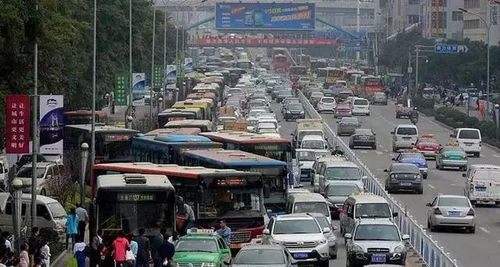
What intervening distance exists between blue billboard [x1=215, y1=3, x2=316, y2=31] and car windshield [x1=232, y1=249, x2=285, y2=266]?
148749 mm

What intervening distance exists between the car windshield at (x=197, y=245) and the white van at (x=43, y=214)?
10.6 metres

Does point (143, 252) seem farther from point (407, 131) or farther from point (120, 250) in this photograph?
point (407, 131)

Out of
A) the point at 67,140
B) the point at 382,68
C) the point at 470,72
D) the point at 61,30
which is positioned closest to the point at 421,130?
the point at 470,72

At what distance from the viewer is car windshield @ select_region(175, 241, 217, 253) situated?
3125cm

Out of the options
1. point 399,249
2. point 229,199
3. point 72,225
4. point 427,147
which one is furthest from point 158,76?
point 399,249

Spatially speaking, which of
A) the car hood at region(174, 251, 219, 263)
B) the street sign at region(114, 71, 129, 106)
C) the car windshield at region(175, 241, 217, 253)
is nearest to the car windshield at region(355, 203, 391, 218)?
the car windshield at region(175, 241, 217, 253)

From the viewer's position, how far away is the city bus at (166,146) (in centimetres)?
4756

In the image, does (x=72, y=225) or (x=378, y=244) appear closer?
(x=378, y=244)

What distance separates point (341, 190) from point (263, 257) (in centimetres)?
1940

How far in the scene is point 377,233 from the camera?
3516cm

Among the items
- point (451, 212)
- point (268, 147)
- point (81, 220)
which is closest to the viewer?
point (81, 220)

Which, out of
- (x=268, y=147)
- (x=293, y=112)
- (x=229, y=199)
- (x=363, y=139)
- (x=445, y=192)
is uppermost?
(x=268, y=147)

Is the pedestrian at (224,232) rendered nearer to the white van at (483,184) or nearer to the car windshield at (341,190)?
the car windshield at (341,190)

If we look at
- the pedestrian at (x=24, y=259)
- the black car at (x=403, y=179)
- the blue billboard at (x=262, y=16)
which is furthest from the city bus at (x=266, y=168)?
the blue billboard at (x=262, y=16)
